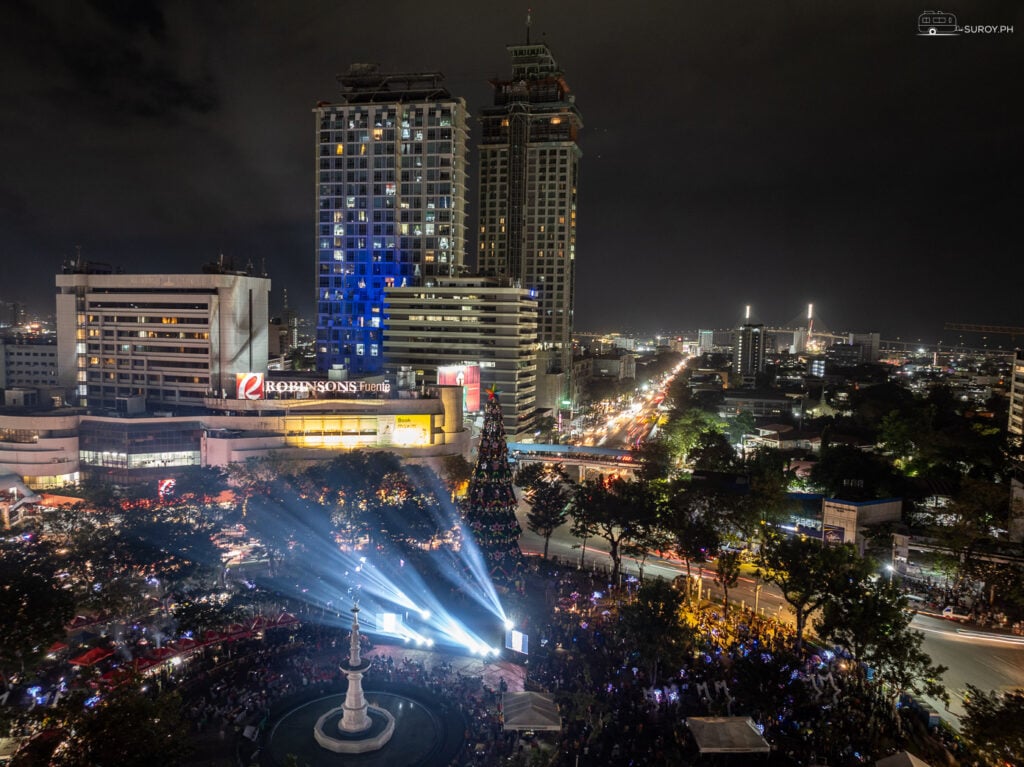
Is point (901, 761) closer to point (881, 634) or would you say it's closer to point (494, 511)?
point (881, 634)

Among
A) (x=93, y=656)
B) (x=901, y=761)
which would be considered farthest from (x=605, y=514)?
(x=93, y=656)

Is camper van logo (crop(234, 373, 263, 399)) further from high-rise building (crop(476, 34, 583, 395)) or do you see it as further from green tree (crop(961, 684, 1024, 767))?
high-rise building (crop(476, 34, 583, 395))

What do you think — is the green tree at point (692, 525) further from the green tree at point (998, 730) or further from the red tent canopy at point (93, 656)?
the red tent canopy at point (93, 656)

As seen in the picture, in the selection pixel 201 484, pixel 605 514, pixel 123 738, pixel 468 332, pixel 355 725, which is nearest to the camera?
pixel 123 738

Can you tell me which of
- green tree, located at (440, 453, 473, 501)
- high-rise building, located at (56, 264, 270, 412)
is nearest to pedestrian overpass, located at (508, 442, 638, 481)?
green tree, located at (440, 453, 473, 501)

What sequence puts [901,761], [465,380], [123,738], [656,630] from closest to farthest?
[123,738]
[901,761]
[656,630]
[465,380]

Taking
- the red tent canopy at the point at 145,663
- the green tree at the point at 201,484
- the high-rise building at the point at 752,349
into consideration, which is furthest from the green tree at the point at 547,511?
the high-rise building at the point at 752,349

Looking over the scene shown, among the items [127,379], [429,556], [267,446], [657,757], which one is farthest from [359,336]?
[657,757]
